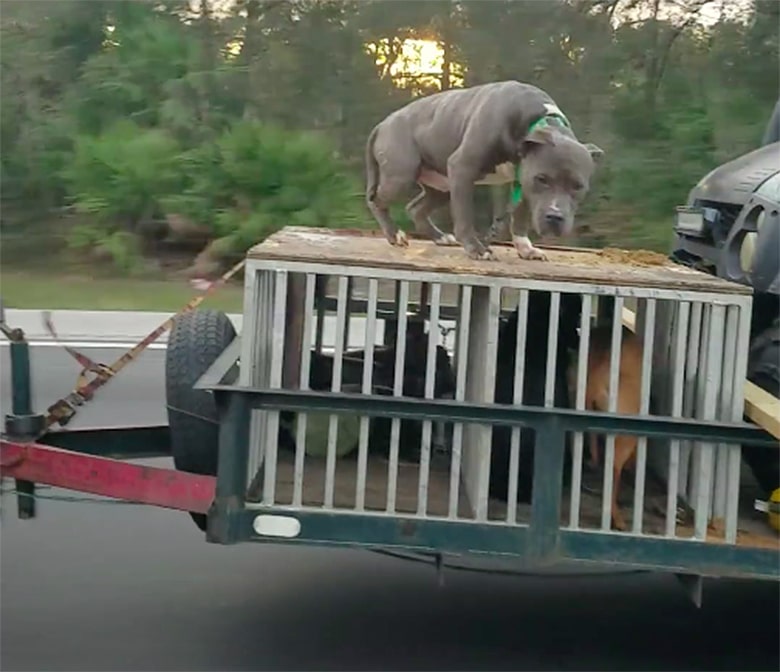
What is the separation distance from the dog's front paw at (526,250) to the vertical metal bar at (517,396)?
68 centimetres

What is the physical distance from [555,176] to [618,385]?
26.5 inches

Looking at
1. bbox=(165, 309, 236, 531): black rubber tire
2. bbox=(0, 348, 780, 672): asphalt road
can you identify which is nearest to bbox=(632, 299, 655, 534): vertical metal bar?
bbox=(0, 348, 780, 672): asphalt road

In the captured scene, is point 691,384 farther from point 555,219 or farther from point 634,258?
point 634,258

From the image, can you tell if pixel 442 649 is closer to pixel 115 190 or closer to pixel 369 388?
pixel 369 388

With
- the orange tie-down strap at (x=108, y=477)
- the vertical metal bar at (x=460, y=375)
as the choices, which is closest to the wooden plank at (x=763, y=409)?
the vertical metal bar at (x=460, y=375)

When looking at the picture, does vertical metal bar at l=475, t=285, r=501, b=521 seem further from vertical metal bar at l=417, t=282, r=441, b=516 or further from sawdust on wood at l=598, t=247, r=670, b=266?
sawdust on wood at l=598, t=247, r=670, b=266

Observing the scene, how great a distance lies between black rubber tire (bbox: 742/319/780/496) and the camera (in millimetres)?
3807

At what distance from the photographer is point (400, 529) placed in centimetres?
334

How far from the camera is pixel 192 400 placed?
154 inches

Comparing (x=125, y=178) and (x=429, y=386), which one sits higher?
(x=125, y=178)

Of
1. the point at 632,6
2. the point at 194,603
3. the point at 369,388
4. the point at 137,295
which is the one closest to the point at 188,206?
the point at 137,295

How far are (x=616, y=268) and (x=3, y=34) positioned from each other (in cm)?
1508

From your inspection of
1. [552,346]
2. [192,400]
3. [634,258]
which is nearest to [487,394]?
[552,346]

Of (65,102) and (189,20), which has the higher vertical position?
(189,20)
